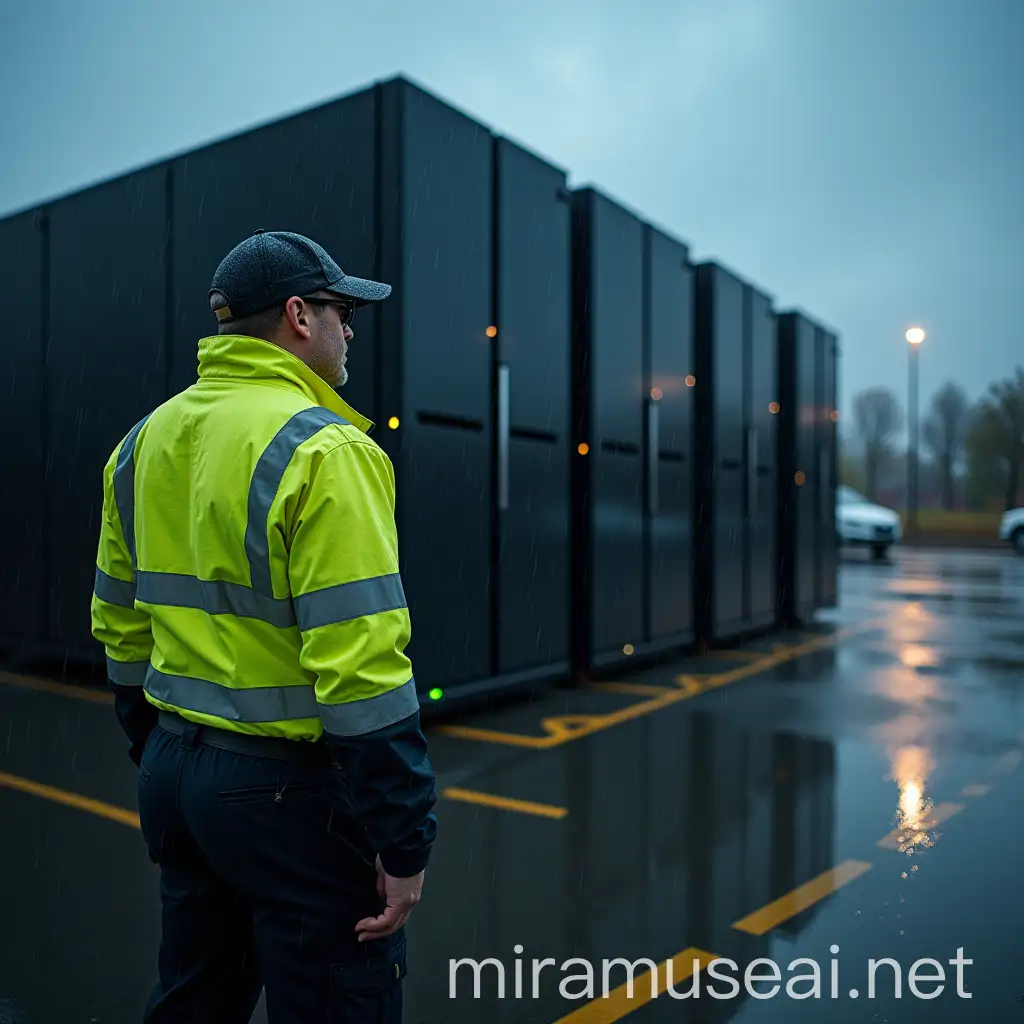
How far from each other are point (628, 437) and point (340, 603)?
6911 mm

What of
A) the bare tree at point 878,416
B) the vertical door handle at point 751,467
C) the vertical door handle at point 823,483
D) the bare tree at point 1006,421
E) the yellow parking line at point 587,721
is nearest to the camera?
the yellow parking line at point 587,721

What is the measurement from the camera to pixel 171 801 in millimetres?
1954

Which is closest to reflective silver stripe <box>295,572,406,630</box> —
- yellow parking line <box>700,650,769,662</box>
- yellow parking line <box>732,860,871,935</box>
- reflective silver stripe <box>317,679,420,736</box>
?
reflective silver stripe <box>317,679,420,736</box>

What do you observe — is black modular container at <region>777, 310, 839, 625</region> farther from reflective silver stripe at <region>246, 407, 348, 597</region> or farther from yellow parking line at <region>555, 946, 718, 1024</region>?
reflective silver stripe at <region>246, 407, 348, 597</region>

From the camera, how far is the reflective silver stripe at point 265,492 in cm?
181

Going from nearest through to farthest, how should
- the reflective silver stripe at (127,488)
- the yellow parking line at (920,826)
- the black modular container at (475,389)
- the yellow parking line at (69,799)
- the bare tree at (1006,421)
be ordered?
the reflective silver stripe at (127,488) → the yellow parking line at (920,826) → the yellow parking line at (69,799) → the black modular container at (475,389) → the bare tree at (1006,421)

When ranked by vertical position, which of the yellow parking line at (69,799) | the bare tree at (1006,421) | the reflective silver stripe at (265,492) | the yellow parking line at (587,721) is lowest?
the yellow parking line at (69,799)

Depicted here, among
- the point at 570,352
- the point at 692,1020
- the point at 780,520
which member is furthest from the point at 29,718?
the point at 780,520

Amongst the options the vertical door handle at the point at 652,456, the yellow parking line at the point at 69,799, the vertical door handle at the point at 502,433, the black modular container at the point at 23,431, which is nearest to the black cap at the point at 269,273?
the yellow parking line at the point at 69,799

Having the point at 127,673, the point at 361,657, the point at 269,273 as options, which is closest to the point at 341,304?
the point at 269,273

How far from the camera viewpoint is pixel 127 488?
2.16 meters

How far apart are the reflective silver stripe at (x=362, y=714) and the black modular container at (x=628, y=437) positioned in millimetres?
6178

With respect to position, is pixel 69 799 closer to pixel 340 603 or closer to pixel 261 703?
pixel 261 703

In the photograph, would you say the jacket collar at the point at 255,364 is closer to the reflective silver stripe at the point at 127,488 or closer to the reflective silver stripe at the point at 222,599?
the reflective silver stripe at the point at 127,488
